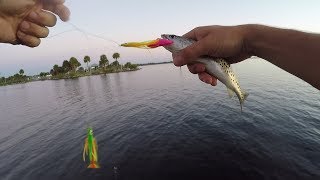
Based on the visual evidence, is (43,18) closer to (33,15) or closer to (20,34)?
(33,15)

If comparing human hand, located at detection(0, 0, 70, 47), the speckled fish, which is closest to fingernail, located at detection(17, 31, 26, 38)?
human hand, located at detection(0, 0, 70, 47)

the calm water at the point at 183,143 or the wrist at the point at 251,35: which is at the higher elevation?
the wrist at the point at 251,35

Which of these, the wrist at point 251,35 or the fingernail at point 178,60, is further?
the fingernail at point 178,60

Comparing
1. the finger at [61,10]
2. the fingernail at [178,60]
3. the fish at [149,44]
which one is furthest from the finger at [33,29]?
the fingernail at [178,60]

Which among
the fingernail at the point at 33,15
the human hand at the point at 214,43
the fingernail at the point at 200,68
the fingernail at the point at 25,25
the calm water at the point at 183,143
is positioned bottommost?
the calm water at the point at 183,143

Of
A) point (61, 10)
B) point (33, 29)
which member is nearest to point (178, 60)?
point (61, 10)

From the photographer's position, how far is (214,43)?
4.77 m

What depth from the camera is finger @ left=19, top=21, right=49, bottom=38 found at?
396 cm

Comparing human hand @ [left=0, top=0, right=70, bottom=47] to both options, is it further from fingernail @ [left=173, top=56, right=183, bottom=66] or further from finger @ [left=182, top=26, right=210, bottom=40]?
finger @ [left=182, top=26, right=210, bottom=40]

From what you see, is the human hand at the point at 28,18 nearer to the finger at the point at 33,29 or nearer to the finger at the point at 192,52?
the finger at the point at 33,29

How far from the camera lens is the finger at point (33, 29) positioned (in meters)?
3.96

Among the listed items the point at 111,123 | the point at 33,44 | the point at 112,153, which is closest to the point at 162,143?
the point at 112,153

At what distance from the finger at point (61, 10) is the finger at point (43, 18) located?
0.12 m

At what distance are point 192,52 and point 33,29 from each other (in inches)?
117
